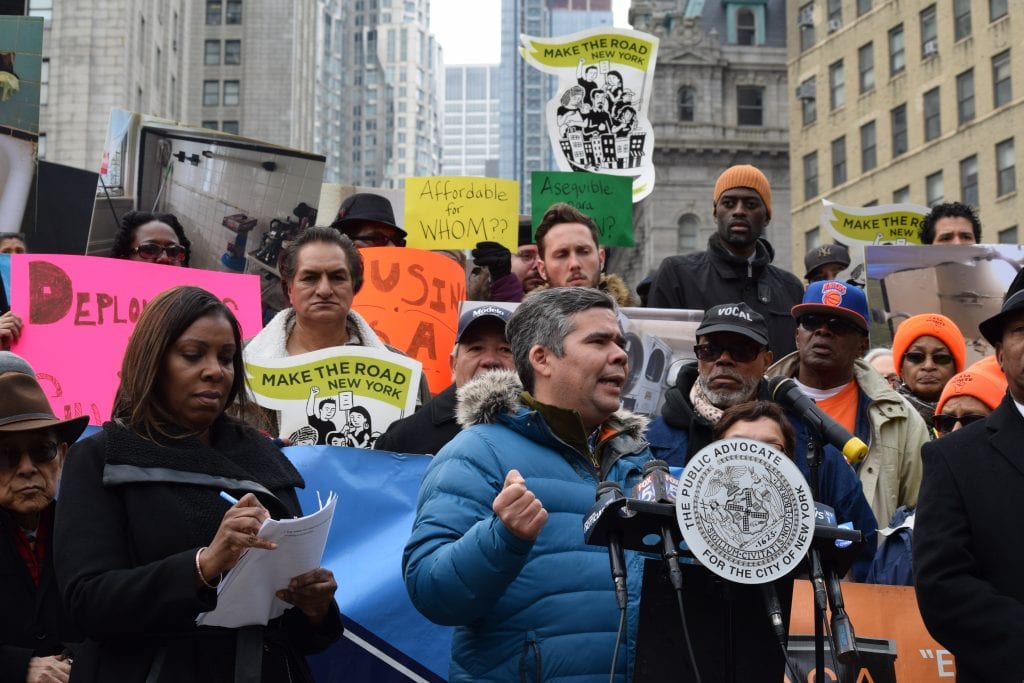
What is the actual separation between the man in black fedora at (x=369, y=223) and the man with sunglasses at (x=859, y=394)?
8.47 feet

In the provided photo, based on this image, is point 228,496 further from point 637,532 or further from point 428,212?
point 428,212

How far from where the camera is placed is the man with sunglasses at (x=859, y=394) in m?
6.46

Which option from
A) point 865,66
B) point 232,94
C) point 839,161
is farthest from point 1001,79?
point 232,94

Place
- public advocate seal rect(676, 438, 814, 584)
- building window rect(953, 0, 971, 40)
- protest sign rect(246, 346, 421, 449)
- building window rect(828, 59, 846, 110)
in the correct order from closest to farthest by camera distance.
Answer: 1. public advocate seal rect(676, 438, 814, 584)
2. protest sign rect(246, 346, 421, 449)
3. building window rect(953, 0, 971, 40)
4. building window rect(828, 59, 846, 110)

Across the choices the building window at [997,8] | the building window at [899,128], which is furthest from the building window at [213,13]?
the building window at [997,8]

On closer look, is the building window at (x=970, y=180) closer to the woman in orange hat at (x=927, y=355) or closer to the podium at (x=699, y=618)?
the woman in orange hat at (x=927, y=355)

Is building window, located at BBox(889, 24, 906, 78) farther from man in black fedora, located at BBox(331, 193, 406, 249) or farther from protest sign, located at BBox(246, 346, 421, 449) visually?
protest sign, located at BBox(246, 346, 421, 449)

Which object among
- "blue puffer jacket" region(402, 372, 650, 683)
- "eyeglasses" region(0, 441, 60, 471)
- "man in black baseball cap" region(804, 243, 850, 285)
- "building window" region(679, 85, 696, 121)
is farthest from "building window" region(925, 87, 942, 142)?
"blue puffer jacket" region(402, 372, 650, 683)

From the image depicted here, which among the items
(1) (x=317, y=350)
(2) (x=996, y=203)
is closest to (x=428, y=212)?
(1) (x=317, y=350)

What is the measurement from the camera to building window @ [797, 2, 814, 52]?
Answer: 2057 inches

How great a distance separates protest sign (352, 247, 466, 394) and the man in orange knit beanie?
1.28m

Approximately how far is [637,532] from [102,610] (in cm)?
140

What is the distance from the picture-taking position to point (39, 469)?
16.2 feet

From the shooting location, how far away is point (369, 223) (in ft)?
27.3
